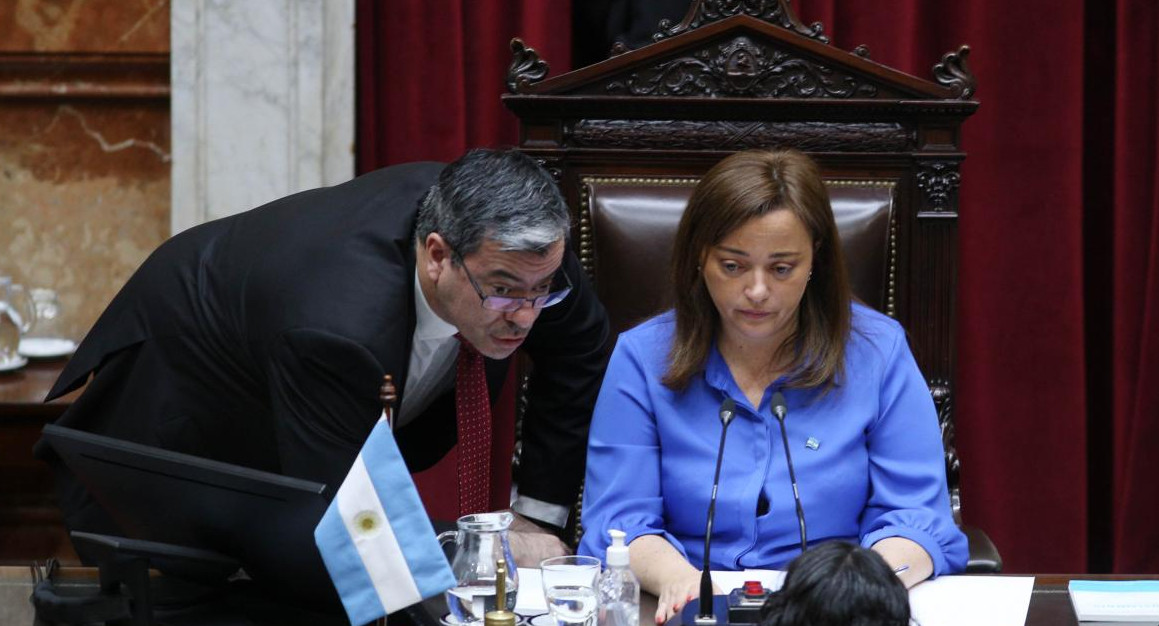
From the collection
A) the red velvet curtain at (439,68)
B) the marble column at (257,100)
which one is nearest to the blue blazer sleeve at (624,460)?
the red velvet curtain at (439,68)

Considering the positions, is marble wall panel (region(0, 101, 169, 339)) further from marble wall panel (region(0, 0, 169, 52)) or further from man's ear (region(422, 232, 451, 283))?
man's ear (region(422, 232, 451, 283))

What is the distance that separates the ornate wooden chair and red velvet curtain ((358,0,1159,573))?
0.61 m

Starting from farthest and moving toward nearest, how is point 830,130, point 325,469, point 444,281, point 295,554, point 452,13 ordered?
point 452,13
point 830,130
point 444,281
point 325,469
point 295,554

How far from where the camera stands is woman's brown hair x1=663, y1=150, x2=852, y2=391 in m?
2.11

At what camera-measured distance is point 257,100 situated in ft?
10.6

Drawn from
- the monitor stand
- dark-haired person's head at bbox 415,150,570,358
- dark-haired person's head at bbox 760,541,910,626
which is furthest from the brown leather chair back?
dark-haired person's head at bbox 760,541,910,626

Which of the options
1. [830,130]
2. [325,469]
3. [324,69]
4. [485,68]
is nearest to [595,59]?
[485,68]

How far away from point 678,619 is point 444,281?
61 cm

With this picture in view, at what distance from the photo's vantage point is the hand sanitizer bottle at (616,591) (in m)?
1.67

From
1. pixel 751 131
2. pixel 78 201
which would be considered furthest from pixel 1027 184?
pixel 78 201

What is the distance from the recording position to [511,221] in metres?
1.94

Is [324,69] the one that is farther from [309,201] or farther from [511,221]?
[511,221]

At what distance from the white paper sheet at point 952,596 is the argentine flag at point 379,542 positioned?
236 millimetres

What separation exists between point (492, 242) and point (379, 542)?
53cm
